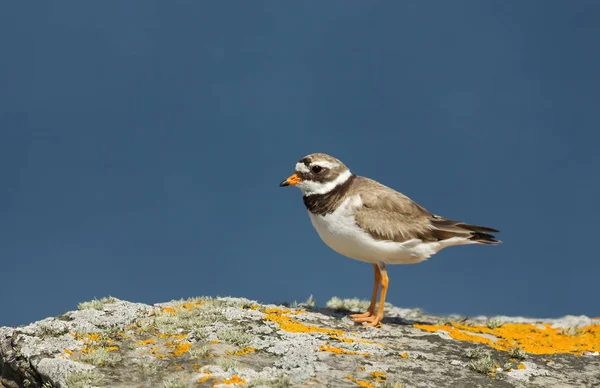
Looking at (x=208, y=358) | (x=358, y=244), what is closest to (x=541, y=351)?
(x=358, y=244)

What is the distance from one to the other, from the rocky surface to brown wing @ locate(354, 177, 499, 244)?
1.68 m

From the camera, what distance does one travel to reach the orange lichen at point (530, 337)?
38.7 feet

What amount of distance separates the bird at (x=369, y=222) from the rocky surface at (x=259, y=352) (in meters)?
1.26

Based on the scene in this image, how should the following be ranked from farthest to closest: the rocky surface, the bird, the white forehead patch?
the white forehead patch → the bird → the rocky surface

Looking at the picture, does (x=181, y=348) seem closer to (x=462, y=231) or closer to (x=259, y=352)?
(x=259, y=352)

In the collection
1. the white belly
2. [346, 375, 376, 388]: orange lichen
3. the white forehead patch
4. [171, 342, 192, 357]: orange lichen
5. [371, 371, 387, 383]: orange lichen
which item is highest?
the white forehead patch

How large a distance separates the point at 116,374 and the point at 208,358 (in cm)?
123

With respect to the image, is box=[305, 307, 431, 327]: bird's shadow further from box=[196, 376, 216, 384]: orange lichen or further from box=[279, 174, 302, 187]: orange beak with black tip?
box=[196, 376, 216, 384]: orange lichen

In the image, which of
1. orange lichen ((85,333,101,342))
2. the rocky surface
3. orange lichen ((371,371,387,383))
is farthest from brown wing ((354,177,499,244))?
orange lichen ((85,333,101,342))

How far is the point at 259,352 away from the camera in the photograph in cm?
968

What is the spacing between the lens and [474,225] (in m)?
12.7

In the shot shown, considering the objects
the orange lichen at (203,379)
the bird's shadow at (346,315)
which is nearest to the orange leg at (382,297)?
the bird's shadow at (346,315)

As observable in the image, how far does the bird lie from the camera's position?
11.9 m

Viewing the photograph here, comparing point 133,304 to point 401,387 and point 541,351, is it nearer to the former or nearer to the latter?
point 401,387
